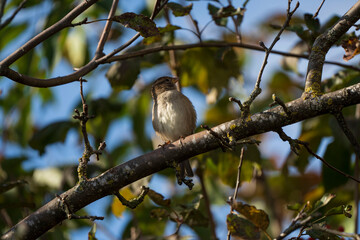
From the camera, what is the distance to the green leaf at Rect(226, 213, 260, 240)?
3.15m

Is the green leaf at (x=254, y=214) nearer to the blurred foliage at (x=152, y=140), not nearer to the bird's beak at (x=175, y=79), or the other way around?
the blurred foliage at (x=152, y=140)

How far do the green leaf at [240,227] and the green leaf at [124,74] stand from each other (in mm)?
1790

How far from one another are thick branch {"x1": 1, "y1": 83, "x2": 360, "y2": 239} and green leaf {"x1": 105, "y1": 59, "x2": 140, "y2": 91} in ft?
5.06

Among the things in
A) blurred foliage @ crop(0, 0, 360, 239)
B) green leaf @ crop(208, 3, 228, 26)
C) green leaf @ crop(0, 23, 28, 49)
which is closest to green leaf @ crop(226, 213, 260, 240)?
blurred foliage @ crop(0, 0, 360, 239)

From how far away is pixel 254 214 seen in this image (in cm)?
318

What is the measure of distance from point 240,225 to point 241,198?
3.42 m

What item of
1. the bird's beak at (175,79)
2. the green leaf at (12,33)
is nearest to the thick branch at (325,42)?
the bird's beak at (175,79)

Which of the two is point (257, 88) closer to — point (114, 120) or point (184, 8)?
point (184, 8)

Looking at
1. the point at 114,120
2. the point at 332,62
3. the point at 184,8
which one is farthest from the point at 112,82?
the point at 332,62

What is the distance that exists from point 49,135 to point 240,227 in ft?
7.91

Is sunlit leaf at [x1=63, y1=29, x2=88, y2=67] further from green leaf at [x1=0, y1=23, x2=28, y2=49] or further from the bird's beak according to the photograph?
the bird's beak

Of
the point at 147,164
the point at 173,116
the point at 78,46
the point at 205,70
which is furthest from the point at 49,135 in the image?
the point at 147,164

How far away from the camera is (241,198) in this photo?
6551mm

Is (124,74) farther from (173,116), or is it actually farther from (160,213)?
(160,213)
